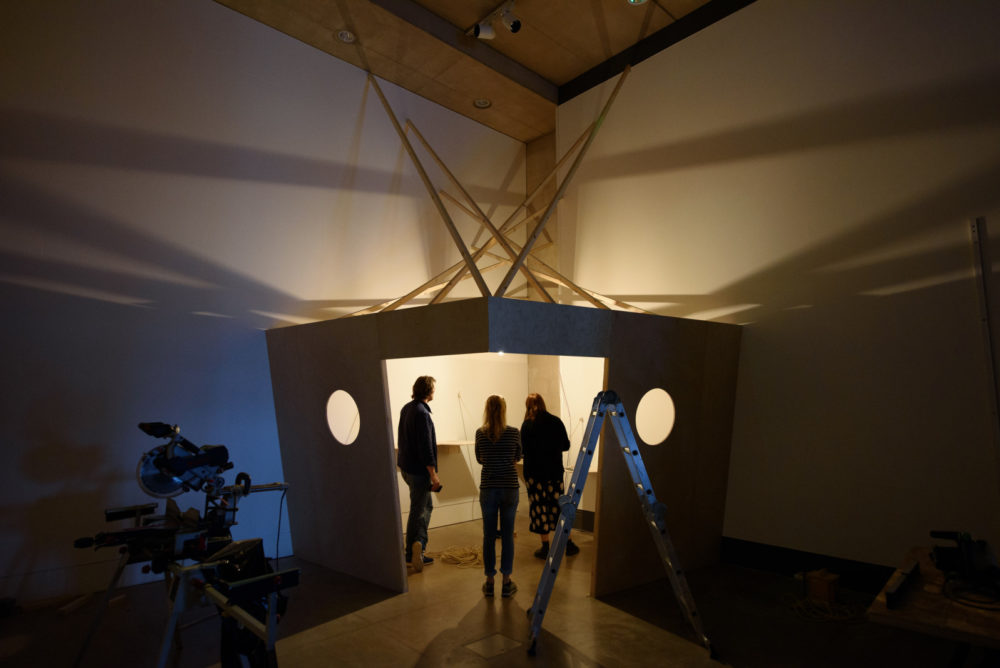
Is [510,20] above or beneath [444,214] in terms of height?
above

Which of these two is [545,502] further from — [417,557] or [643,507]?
[643,507]

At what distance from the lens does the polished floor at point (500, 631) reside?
301 centimetres

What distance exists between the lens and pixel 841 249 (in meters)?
4.28

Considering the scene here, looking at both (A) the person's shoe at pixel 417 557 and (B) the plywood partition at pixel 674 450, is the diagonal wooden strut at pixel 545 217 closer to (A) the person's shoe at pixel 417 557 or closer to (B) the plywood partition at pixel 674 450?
(B) the plywood partition at pixel 674 450

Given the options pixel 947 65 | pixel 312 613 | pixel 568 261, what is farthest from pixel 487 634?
pixel 947 65

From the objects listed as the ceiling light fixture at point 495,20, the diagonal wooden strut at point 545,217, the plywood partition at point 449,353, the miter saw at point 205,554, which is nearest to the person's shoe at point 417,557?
the plywood partition at point 449,353

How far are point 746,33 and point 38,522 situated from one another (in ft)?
23.1

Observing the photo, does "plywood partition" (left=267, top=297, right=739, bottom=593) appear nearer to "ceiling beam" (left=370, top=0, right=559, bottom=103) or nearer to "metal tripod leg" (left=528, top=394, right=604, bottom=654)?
"metal tripod leg" (left=528, top=394, right=604, bottom=654)

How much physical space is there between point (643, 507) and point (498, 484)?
1020 mm

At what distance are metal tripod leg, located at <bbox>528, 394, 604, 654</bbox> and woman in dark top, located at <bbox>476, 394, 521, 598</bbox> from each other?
0.63m

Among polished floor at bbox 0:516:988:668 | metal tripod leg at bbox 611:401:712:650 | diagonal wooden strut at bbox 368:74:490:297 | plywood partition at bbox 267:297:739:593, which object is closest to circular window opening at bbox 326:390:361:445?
plywood partition at bbox 267:297:739:593

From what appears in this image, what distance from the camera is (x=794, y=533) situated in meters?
4.41

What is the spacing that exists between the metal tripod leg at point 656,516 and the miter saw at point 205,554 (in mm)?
1972

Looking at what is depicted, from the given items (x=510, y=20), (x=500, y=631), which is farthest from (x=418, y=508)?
(x=510, y=20)
